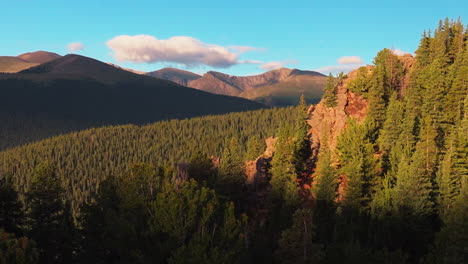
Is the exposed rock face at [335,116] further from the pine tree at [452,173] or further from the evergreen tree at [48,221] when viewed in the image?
the evergreen tree at [48,221]

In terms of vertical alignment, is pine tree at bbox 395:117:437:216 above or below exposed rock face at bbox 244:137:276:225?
above

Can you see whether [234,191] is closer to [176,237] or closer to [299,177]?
[299,177]

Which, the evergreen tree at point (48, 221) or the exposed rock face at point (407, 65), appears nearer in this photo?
the evergreen tree at point (48, 221)

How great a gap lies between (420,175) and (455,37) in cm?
5407

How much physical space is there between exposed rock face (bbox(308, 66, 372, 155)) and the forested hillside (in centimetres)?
31

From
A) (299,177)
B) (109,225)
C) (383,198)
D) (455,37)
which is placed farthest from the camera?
(455,37)

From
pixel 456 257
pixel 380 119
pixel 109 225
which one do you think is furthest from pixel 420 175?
pixel 109 225

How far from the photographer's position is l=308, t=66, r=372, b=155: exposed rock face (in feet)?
273

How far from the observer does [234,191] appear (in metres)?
74.8

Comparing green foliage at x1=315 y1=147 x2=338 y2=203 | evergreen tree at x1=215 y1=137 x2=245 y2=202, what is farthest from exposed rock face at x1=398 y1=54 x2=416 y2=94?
evergreen tree at x1=215 y1=137 x2=245 y2=202

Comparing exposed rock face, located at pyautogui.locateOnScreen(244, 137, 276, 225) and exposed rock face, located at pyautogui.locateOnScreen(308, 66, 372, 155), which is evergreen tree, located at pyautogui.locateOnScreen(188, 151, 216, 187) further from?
exposed rock face, located at pyautogui.locateOnScreen(308, 66, 372, 155)

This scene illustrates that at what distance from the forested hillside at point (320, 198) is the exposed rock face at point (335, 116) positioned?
0.31m

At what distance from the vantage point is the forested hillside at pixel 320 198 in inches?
1409

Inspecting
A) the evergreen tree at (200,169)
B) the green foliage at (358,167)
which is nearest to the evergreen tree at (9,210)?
the evergreen tree at (200,169)
